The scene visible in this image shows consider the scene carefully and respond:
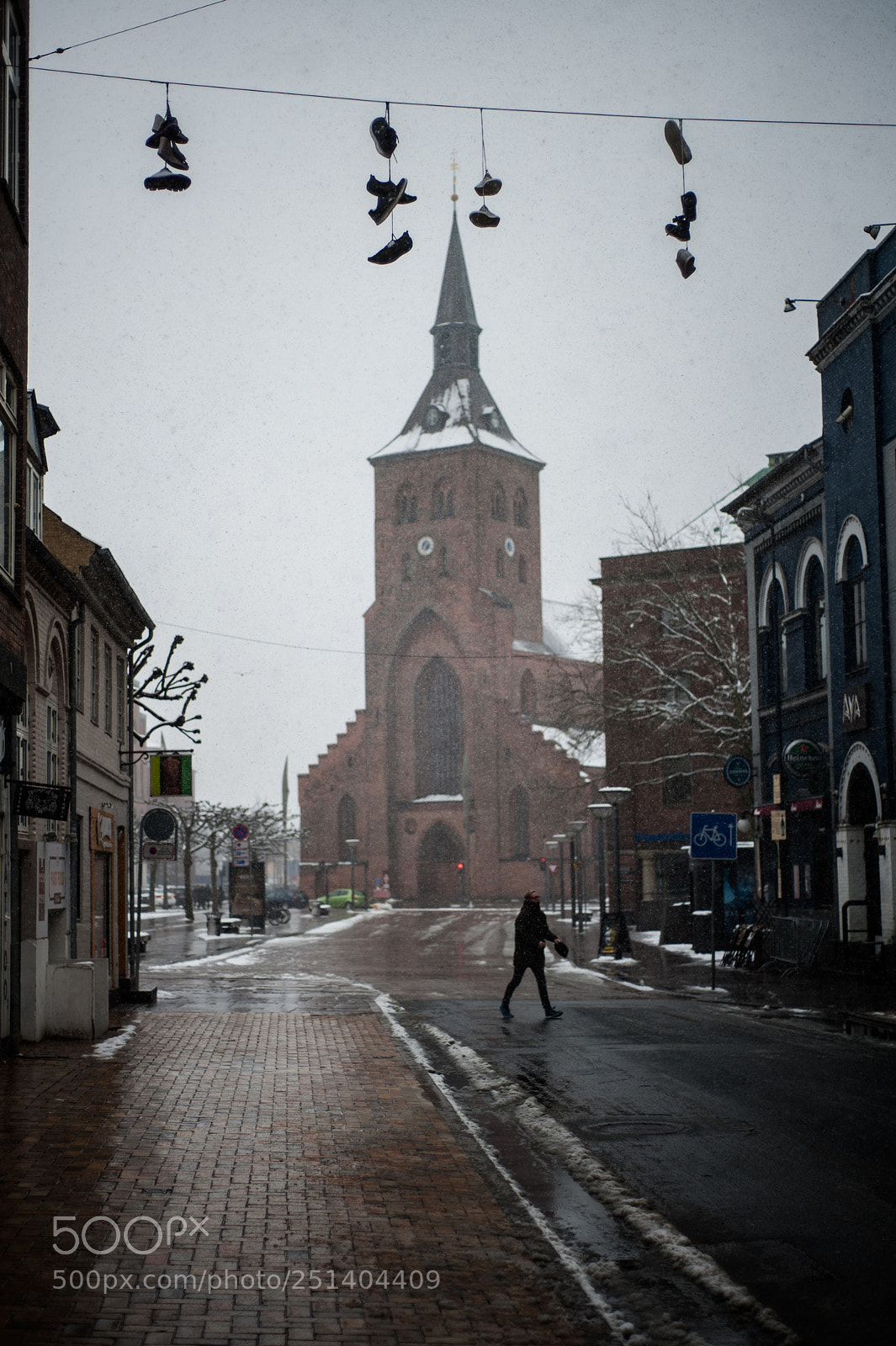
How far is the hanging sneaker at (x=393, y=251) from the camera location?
41.2 feet

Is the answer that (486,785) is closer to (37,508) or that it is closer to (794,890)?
(794,890)

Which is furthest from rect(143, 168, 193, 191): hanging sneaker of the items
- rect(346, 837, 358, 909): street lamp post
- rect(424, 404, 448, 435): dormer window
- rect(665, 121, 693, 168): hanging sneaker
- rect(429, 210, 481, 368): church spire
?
rect(429, 210, 481, 368): church spire

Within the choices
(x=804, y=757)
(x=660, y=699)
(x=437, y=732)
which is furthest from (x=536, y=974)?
(x=437, y=732)

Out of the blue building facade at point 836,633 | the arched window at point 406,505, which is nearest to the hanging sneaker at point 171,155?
the blue building facade at point 836,633

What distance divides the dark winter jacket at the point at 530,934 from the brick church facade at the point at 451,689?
228 feet

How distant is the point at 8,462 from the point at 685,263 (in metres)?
6.39

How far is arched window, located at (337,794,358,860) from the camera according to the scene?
9662 centimetres

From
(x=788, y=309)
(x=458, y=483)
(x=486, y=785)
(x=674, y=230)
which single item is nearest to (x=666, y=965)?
(x=788, y=309)

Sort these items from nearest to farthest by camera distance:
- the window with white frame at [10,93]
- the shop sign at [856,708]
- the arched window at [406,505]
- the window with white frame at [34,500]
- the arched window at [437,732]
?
1. the window with white frame at [10,93]
2. the window with white frame at [34,500]
3. the shop sign at [856,708]
4. the arched window at [437,732]
5. the arched window at [406,505]

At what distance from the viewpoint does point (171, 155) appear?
12180 millimetres

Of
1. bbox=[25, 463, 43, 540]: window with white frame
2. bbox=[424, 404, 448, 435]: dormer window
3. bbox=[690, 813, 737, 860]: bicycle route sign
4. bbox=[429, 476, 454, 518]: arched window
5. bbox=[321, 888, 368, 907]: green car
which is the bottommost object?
bbox=[321, 888, 368, 907]: green car

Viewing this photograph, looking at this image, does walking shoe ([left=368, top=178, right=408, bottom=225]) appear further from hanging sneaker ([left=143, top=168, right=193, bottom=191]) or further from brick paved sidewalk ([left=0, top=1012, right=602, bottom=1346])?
brick paved sidewalk ([left=0, top=1012, right=602, bottom=1346])

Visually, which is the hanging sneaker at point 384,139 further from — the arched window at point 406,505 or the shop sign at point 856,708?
the arched window at point 406,505

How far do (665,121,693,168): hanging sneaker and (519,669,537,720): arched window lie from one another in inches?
3434
